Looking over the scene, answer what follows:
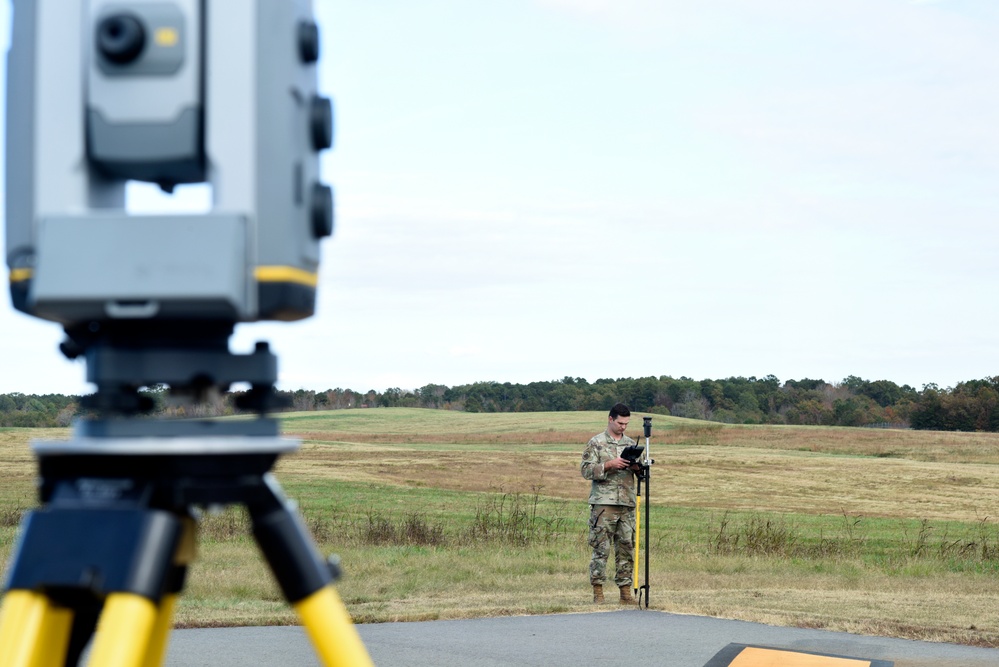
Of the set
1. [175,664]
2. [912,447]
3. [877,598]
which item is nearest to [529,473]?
[912,447]

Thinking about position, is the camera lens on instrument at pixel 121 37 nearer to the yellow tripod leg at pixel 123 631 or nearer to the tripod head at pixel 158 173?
the tripod head at pixel 158 173

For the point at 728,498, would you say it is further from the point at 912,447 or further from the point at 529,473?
the point at 912,447

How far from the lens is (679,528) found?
22.7m

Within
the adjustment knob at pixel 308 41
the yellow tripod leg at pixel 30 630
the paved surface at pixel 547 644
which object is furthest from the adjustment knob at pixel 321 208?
the paved surface at pixel 547 644

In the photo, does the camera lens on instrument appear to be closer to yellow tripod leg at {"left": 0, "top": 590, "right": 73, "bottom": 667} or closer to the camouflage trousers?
yellow tripod leg at {"left": 0, "top": 590, "right": 73, "bottom": 667}

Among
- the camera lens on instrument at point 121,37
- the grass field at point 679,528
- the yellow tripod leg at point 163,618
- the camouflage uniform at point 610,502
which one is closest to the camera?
the camera lens on instrument at point 121,37

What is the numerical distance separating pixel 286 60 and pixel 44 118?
390mm

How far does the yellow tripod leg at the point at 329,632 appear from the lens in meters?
1.83

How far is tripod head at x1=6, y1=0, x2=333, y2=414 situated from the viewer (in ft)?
5.54

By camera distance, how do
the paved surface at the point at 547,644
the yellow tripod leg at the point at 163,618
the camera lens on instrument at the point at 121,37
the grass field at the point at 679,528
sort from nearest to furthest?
the camera lens on instrument at the point at 121,37, the yellow tripod leg at the point at 163,618, the paved surface at the point at 547,644, the grass field at the point at 679,528

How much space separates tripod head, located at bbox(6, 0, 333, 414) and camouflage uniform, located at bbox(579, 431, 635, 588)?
896 cm

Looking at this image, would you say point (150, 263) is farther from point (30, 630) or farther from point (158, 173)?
point (30, 630)

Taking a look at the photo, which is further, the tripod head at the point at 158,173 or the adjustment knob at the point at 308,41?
the adjustment knob at the point at 308,41

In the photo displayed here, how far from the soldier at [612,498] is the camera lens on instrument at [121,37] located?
897 cm
